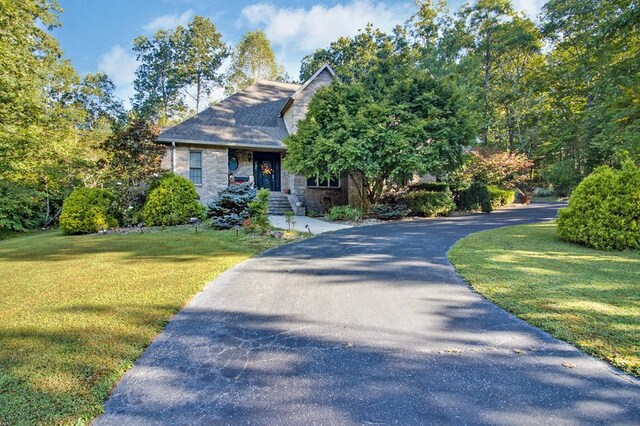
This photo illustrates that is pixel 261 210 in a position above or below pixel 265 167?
below

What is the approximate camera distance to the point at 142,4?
11484 mm

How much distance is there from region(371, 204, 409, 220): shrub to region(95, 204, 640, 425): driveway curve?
8.81 metres

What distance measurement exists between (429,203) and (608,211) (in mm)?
7283

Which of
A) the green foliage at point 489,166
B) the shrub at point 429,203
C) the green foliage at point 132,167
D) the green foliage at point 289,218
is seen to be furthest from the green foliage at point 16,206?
the green foliage at point 489,166

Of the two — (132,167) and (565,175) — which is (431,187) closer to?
(565,175)

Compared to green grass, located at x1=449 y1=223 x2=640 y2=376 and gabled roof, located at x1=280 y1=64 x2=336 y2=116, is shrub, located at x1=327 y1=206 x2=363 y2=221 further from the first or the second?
gabled roof, located at x1=280 y1=64 x2=336 y2=116

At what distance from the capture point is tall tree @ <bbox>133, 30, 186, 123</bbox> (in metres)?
34.8

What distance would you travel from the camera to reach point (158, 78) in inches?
1384

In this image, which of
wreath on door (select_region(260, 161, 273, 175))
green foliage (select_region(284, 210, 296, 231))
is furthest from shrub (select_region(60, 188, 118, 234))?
wreath on door (select_region(260, 161, 273, 175))

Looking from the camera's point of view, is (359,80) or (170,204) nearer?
(170,204)

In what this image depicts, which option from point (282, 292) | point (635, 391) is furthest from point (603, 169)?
point (282, 292)

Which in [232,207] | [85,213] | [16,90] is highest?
[16,90]

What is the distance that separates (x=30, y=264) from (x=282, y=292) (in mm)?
5313

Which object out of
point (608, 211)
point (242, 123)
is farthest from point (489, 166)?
point (242, 123)
